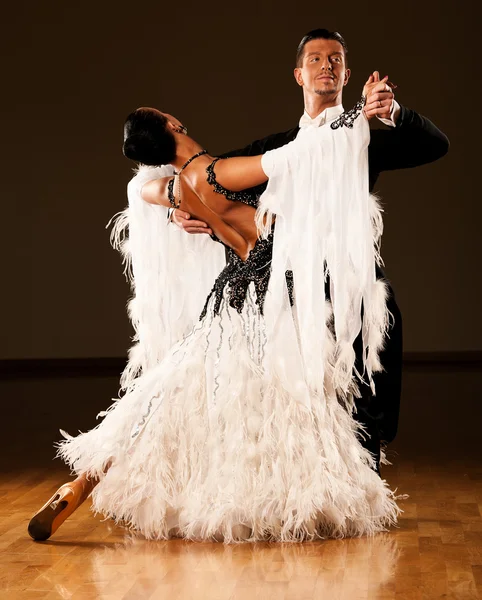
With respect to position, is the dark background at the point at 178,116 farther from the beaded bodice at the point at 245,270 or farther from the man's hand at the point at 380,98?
the man's hand at the point at 380,98

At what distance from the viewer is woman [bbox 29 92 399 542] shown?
2.68 metres

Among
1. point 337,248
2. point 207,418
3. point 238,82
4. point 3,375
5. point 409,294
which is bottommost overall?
point 3,375

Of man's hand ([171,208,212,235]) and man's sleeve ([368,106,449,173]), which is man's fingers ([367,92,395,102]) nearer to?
man's sleeve ([368,106,449,173])

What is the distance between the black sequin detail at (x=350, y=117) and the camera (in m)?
2.62

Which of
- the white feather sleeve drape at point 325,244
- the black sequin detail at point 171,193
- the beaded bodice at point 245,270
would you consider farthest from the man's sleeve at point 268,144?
the white feather sleeve drape at point 325,244

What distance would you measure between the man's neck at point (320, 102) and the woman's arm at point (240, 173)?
0.36 meters

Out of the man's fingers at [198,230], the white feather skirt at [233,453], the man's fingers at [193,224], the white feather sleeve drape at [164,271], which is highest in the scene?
the man's fingers at [193,224]

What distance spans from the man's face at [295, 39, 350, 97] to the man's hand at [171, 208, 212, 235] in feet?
1.73

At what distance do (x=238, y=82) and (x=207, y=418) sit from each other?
6.02 m

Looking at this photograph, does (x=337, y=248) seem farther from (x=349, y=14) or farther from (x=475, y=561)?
(x=349, y=14)

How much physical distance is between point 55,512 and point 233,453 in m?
0.55

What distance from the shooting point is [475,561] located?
2.50m

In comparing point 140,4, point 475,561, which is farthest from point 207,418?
point 140,4

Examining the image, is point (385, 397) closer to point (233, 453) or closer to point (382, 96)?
point (233, 453)
